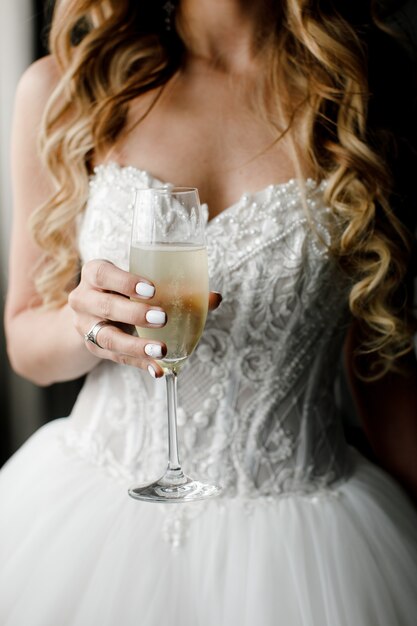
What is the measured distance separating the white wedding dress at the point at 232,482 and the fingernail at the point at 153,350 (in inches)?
16.6

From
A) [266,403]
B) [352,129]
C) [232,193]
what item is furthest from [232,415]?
[352,129]

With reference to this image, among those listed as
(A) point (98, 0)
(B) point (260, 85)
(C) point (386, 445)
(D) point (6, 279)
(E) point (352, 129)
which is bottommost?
(C) point (386, 445)

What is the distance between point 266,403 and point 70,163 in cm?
65

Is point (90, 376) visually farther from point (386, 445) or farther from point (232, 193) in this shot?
point (386, 445)

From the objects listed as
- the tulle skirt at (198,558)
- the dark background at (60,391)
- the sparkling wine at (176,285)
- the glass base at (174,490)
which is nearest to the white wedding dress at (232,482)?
the tulle skirt at (198,558)

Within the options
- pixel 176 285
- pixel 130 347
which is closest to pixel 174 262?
pixel 176 285

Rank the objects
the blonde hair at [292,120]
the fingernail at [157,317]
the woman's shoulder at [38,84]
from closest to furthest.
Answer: the fingernail at [157,317]
the blonde hair at [292,120]
the woman's shoulder at [38,84]

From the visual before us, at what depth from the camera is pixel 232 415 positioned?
1.53 metres

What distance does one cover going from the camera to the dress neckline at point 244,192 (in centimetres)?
150

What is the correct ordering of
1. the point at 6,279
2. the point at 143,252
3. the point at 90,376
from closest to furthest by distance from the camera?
the point at 143,252, the point at 90,376, the point at 6,279

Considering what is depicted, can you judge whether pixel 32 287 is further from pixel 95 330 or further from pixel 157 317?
pixel 157 317

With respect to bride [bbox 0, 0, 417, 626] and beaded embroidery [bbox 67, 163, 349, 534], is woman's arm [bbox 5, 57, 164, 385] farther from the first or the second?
beaded embroidery [bbox 67, 163, 349, 534]

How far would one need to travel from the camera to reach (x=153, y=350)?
1076 mm

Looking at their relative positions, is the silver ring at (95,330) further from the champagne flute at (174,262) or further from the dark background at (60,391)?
the dark background at (60,391)
